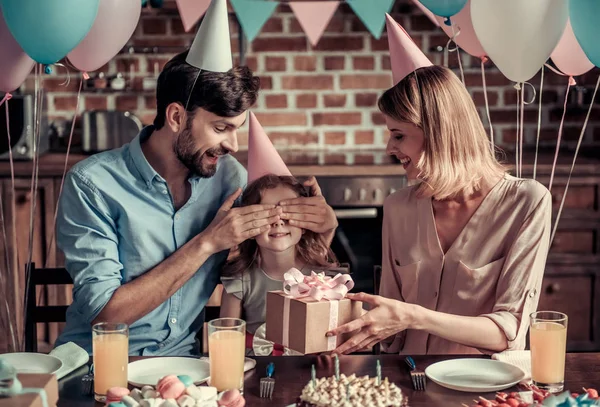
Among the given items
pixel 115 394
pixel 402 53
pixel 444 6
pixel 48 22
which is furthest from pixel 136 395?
pixel 444 6

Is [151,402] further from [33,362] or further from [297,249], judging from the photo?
[297,249]

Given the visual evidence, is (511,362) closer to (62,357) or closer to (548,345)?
(548,345)

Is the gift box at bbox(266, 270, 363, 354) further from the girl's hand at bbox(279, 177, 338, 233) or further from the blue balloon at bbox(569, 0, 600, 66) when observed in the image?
the blue balloon at bbox(569, 0, 600, 66)

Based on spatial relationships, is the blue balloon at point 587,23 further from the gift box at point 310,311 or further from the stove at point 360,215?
the stove at point 360,215

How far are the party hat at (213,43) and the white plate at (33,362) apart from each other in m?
0.71

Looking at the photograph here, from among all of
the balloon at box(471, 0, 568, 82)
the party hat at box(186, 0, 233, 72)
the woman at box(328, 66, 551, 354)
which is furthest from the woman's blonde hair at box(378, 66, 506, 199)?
the party hat at box(186, 0, 233, 72)

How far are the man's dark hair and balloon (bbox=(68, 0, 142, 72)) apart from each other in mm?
163

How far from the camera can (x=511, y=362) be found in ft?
5.33

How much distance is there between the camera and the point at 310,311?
1.58 meters

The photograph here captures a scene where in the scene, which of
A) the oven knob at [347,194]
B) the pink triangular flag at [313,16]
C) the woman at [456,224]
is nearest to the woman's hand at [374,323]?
the woman at [456,224]

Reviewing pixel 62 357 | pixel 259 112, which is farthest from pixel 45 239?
pixel 62 357

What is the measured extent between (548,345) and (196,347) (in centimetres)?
94

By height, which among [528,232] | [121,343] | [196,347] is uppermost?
[528,232]

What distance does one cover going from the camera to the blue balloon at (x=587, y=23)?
1.82 meters
